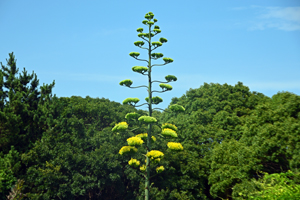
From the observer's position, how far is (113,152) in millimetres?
23359

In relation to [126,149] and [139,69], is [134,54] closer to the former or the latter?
[139,69]

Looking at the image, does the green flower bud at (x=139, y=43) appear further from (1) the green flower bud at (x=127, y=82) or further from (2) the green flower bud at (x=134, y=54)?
(1) the green flower bud at (x=127, y=82)

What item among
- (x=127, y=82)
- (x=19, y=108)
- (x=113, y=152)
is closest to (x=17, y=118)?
(x=19, y=108)

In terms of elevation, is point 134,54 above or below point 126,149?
above

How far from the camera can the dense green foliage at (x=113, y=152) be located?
18047mm

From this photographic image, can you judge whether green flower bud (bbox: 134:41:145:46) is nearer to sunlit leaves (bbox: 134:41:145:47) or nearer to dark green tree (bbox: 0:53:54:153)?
sunlit leaves (bbox: 134:41:145:47)

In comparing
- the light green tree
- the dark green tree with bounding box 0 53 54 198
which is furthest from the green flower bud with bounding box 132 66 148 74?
the dark green tree with bounding box 0 53 54 198

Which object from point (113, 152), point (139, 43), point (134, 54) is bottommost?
point (113, 152)

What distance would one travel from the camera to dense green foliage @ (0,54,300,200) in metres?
18.0

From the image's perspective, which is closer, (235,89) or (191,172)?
(191,172)

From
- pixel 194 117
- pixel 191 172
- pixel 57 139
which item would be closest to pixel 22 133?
pixel 57 139

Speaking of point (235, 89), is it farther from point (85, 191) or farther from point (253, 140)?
point (85, 191)

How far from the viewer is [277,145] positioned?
17.1m

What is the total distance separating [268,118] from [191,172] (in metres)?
6.60
